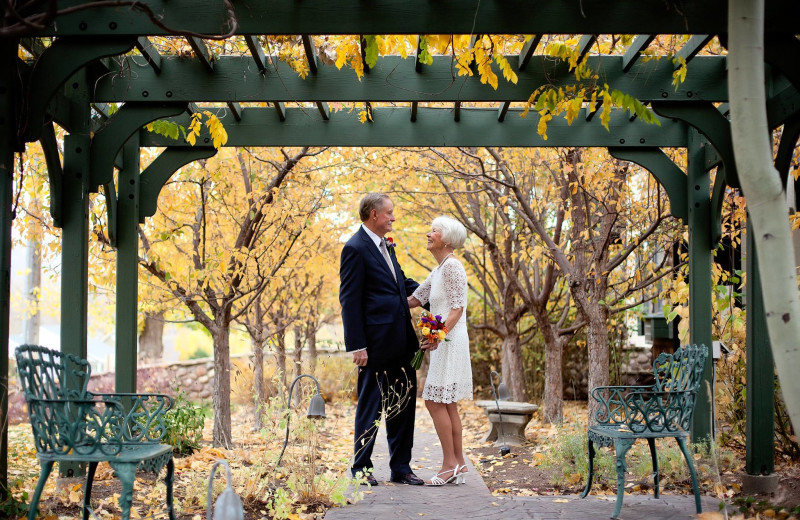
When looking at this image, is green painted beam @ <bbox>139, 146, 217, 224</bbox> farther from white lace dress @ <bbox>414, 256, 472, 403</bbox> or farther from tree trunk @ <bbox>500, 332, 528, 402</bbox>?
tree trunk @ <bbox>500, 332, 528, 402</bbox>

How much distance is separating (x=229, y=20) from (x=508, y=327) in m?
8.78

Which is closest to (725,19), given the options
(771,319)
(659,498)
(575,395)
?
(771,319)

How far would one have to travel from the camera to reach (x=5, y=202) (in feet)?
13.8

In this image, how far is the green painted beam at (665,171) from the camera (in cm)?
680

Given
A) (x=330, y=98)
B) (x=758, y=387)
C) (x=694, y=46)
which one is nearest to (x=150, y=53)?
(x=330, y=98)

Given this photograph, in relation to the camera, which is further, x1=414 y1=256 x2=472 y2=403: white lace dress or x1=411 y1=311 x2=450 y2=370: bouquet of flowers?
x1=414 y1=256 x2=472 y2=403: white lace dress

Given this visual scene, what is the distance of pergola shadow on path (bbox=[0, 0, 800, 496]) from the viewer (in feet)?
14.5

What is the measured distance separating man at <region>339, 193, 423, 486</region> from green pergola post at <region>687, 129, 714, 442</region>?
248 cm

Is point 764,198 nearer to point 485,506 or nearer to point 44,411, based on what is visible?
point 485,506

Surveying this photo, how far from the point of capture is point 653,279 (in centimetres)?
893

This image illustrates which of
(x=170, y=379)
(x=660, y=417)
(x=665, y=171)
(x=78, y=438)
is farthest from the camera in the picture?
(x=170, y=379)

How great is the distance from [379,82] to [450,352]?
2127 mm

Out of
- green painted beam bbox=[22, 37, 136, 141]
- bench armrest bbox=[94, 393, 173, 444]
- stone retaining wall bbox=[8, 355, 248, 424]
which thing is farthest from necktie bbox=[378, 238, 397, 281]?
stone retaining wall bbox=[8, 355, 248, 424]

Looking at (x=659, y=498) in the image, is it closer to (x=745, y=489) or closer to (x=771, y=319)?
(x=745, y=489)
